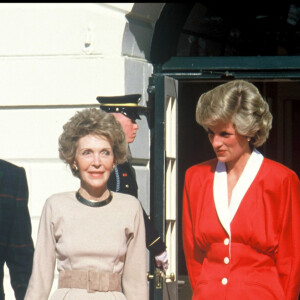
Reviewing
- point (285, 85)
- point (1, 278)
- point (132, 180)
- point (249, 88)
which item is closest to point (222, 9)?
point (132, 180)

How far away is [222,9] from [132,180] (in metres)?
2.24

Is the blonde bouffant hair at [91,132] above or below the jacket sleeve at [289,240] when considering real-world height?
above

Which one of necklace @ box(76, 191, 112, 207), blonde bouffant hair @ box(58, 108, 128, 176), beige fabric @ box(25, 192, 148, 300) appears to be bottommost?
beige fabric @ box(25, 192, 148, 300)

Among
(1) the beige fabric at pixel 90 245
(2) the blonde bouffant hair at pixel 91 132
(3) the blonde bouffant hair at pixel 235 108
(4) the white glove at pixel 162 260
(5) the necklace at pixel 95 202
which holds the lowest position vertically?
(4) the white glove at pixel 162 260

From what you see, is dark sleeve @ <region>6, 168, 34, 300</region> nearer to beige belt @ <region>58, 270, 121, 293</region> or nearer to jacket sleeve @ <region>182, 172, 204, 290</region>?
beige belt @ <region>58, 270, 121, 293</region>

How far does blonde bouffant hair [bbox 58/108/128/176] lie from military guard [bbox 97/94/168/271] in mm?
1225

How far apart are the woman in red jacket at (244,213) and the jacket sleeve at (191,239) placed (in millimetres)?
43

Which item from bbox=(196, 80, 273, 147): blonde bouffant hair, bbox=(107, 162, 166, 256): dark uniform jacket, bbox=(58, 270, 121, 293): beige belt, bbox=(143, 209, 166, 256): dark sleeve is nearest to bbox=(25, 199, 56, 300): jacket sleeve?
bbox=(58, 270, 121, 293): beige belt

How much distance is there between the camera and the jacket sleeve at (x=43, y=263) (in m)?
5.71

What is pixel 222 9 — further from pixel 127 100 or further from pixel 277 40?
pixel 127 100

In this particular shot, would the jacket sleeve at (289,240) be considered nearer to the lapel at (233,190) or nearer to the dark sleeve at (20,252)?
the lapel at (233,190)

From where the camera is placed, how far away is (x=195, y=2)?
28.6 feet

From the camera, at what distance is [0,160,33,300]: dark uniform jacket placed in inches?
235

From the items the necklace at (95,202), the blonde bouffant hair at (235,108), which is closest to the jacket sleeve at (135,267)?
the necklace at (95,202)
